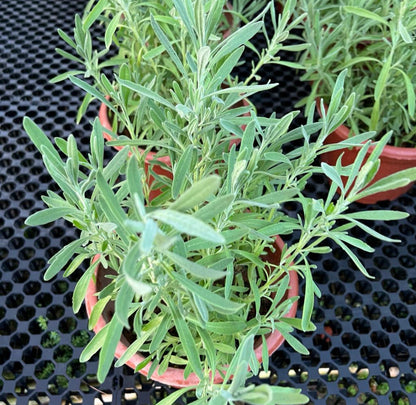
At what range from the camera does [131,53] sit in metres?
0.87

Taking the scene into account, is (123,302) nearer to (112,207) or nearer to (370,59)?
(112,207)

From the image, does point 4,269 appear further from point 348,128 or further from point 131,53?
point 348,128

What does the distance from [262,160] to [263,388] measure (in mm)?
329

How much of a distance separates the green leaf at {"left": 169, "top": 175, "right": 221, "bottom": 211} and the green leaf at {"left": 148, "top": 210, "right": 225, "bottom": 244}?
3 cm

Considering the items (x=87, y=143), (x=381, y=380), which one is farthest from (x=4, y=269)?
(x=381, y=380)

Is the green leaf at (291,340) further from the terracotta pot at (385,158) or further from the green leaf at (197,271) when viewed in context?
the terracotta pot at (385,158)

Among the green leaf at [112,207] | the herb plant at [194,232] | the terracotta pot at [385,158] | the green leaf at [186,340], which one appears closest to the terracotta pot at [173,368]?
the herb plant at [194,232]

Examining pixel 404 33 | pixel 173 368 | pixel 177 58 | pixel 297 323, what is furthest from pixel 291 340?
pixel 404 33

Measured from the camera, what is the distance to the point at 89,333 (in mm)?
816

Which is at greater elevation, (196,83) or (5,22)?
(196,83)

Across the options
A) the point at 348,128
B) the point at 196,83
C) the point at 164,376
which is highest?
the point at 196,83

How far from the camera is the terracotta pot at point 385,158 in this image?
0.84 metres

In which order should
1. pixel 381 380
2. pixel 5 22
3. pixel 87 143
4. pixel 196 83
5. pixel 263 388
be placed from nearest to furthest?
pixel 263 388, pixel 196 83, pixel 381 380, pixel 87 143, pixel 5 22

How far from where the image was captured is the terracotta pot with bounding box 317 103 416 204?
0.84m
